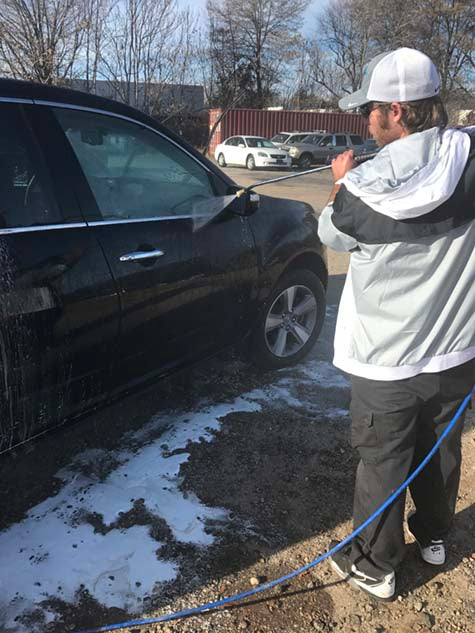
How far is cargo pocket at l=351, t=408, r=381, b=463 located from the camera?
1.97 meters

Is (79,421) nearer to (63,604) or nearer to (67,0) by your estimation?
(63,604)

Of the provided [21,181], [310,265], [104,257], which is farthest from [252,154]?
[21,181]

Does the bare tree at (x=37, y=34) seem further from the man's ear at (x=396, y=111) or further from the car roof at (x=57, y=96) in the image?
the man's ear at (x=396, y=111)

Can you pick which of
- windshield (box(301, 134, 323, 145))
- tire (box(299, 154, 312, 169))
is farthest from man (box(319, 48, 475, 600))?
windshield (box(301, 134, 323, 145))

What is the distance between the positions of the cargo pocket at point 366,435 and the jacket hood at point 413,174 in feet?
2.37

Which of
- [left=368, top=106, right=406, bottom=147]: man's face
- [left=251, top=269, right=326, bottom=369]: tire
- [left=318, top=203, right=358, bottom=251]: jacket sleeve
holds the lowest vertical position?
[left=251, top=269, right=326, bottom=369]: tire

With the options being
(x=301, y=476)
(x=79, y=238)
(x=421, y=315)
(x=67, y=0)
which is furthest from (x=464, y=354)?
(x=67, y=0)

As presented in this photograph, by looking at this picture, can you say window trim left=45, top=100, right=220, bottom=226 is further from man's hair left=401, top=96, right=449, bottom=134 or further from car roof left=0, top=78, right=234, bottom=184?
man's hair left=401, top=96, right=449, bottom=134

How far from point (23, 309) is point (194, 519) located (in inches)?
47.7

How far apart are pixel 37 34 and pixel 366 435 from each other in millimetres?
8494

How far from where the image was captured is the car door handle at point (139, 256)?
2549 mm

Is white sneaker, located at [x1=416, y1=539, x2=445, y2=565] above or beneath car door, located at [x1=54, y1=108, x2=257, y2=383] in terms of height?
beneath

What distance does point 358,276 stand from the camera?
6.13 ft

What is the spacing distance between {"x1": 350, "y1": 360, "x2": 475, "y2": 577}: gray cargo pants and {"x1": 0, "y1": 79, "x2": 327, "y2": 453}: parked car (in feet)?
3.74
